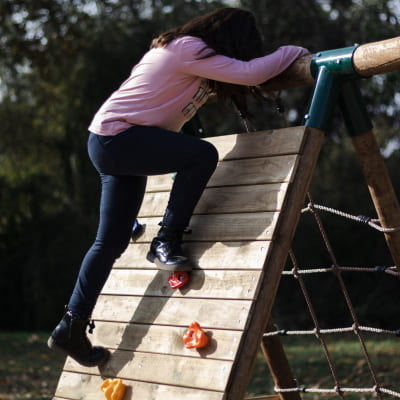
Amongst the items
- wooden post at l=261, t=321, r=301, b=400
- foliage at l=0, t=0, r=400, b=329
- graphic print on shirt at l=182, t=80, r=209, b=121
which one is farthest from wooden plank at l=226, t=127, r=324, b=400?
foliage at l=0, t=0, r=400, b=329

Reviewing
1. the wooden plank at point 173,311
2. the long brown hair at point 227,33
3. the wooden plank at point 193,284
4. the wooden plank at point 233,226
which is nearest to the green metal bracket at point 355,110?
the long brown hair at point 227,33

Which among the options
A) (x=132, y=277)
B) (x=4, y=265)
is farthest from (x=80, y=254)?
(x=132, y=277)

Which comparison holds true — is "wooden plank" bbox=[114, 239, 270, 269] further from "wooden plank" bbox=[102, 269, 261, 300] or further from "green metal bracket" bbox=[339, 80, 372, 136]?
"green metal bracket" bbox=[339, 80, 372, 136]

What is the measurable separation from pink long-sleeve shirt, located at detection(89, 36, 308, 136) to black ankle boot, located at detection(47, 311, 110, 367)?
0.80m

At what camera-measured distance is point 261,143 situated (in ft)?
9.18

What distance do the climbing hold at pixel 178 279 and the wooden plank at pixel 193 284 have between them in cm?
2

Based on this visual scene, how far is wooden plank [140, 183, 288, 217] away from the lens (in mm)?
2561

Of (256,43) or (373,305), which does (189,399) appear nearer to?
(256,43)

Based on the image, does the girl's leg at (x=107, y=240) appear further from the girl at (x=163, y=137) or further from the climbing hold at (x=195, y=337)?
the climbing hold at (x=195, y=337)

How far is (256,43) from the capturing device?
2.80 metres

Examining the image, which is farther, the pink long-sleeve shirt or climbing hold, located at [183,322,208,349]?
the pink long-sleeve shirt

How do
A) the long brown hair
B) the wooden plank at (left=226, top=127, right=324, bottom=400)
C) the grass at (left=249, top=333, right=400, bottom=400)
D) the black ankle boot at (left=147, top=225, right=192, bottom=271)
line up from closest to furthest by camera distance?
the wooden plank at (left=226, top=127, right=324, bottom=400)
the black ankle boot at (left=147, top=225, right=192, bottom=271)
the long brown hair
the grass at (left=249, top=333, right=400, bottom=400)


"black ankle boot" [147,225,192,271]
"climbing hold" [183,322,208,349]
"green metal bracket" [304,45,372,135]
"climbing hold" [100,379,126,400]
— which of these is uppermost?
"green metal bracket" [304,45,372,135]

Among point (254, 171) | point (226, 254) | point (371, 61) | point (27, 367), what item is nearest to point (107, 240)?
point (226, 254)
